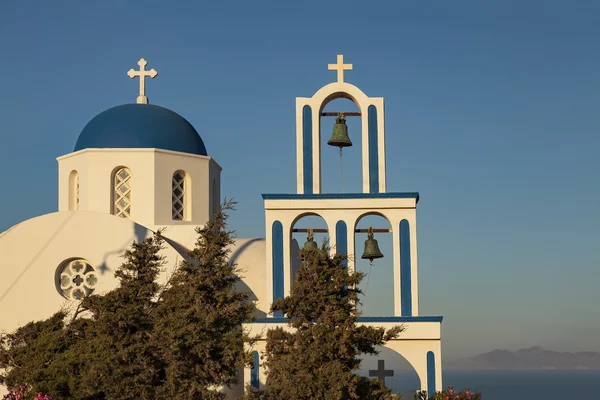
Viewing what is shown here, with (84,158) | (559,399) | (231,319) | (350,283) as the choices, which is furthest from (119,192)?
(559,399)

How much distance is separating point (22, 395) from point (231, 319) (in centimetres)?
335

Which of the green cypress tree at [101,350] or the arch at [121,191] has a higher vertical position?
the arch at [121,191]

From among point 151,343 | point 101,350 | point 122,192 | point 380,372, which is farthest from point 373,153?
point 122,192

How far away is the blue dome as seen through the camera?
2406 cm

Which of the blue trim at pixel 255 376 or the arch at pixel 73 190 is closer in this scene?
the blue trim at pixel 255 376

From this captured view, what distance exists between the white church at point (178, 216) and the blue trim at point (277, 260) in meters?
0.02

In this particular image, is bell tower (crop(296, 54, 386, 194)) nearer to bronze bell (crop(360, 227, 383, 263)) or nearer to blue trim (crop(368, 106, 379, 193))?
blue trim (crop(368, 106, 379, 193))

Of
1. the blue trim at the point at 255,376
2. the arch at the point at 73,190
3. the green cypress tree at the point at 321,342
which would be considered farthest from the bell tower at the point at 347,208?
the arch at the point at 73,190

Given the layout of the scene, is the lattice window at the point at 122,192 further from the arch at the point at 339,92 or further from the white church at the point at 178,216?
the arch at the point at 339,92

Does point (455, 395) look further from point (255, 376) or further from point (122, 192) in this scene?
point (122, 192)

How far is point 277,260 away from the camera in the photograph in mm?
16719

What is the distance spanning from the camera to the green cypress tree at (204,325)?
14.3 metres

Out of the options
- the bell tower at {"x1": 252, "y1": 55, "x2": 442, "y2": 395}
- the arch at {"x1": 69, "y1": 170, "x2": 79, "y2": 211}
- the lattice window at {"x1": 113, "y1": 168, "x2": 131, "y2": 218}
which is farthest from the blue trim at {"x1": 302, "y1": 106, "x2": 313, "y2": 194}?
the arch at {"x1": 69, "y1": 170, "x2": 79, "y2": 211}

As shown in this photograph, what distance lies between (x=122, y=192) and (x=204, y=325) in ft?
32.6
